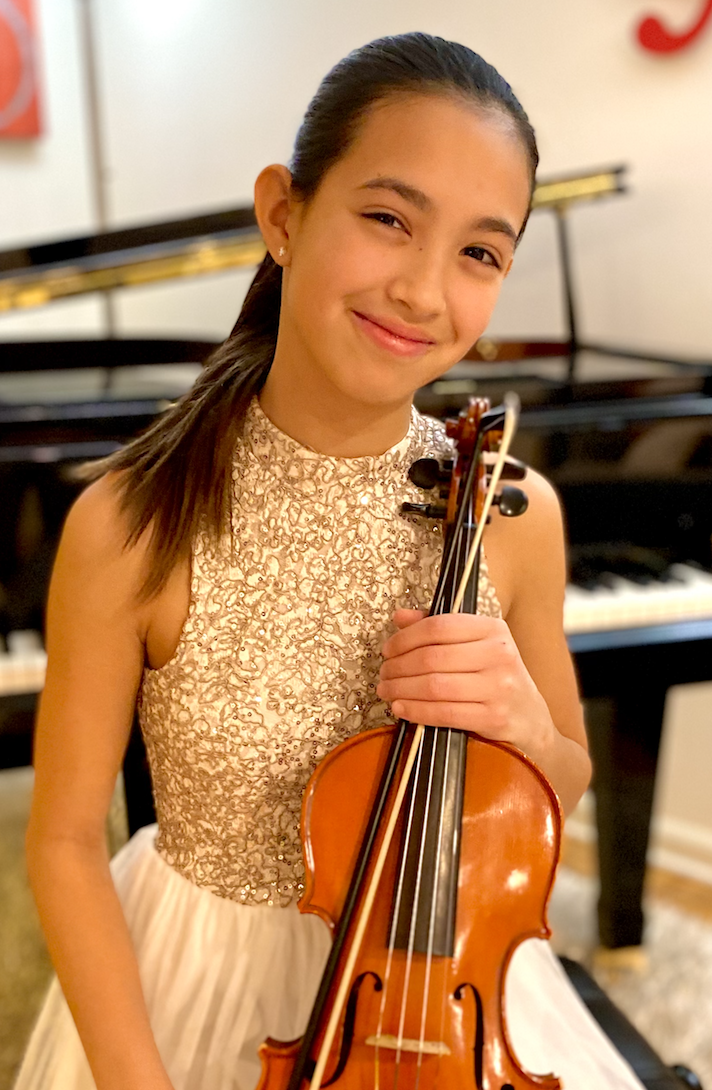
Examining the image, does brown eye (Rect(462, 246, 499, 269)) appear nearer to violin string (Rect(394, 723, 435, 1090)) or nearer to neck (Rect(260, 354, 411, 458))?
neck (Rect(260, 354, 411, 458))

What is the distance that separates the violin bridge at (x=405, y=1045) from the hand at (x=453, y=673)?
24 cm

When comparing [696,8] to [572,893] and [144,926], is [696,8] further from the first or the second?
[144,926]

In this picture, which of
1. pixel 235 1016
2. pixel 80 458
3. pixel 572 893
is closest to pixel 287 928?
pixel 235 1016

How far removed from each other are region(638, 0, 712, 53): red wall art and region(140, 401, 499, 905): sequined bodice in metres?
1.90

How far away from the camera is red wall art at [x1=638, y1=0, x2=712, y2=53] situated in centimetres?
234

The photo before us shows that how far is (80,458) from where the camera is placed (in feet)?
5.62

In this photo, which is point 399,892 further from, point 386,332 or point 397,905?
point 386,332

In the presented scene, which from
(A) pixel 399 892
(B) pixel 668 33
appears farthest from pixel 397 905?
(B) pixel 668 33

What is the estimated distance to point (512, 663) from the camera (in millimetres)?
835

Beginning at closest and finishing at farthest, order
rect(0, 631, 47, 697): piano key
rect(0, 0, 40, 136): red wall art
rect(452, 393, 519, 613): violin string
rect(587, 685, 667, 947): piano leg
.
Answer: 1. rect(452, 393, 519, 613): violin string
2. rect(0, 631, 47, 697): piano key
3. rect(587, 685, 667, 947): piano leg
4. rect(0, 0, 40, 136): red wall art

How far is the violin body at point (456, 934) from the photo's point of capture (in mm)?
765

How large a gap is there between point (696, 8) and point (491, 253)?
77.1 inches

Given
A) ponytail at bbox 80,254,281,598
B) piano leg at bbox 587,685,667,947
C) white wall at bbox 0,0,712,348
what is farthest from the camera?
white wall at bbox 0,0,712,348

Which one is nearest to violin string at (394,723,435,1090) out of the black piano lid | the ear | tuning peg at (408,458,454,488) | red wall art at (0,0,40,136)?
tuning peg at (408,458,454,488)
